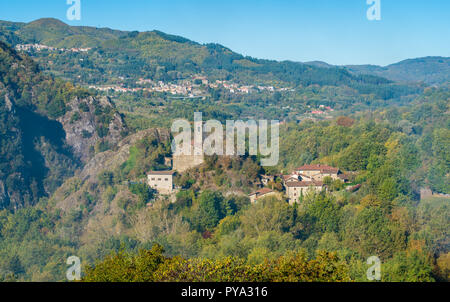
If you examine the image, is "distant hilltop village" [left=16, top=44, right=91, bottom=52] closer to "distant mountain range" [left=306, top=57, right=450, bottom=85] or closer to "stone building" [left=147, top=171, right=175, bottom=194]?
"stone building" [left=147, top=171, right=175, bottom=194]

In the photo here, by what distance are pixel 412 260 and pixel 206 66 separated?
343 ft

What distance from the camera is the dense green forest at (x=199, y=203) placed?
1920cm

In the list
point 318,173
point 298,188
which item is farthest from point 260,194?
point 318,173

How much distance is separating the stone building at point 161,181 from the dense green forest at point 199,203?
525 millimetres

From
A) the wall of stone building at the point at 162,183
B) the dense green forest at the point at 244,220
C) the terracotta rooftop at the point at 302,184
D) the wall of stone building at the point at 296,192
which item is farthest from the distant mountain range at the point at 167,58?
the wall of stone building at the point at 296,192

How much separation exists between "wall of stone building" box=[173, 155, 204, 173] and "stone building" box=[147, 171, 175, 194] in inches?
44.3

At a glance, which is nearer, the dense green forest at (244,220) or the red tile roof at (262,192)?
the dense green forest at (244,220)

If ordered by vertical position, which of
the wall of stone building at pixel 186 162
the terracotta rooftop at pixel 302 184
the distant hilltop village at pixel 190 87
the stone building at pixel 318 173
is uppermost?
the distant hilltop village at pixel 190 87

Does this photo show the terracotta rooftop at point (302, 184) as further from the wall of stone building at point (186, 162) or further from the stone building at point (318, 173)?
the wall of stone building at point (186, 162)

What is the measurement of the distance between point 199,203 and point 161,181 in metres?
3.00

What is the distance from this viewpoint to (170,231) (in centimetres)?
2847

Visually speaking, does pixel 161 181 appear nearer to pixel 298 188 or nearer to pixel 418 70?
→ pixel 298 188
